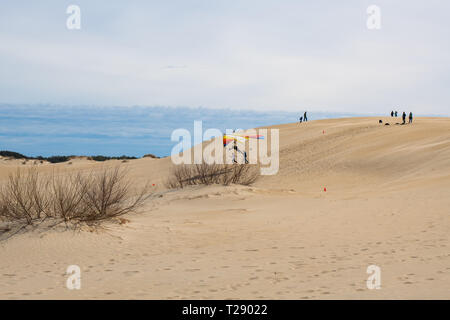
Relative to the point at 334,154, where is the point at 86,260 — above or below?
below

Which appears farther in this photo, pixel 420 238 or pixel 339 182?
pixel 339 182

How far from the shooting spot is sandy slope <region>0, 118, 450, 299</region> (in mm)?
7688

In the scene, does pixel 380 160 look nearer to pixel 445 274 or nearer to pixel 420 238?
pixel 420 238

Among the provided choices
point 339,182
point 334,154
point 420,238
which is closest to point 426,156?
point 339,182

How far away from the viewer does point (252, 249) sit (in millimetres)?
10531

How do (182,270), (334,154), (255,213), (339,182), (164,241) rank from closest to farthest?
(182,270), (164,241), (255,213), (339,182), (334,154)

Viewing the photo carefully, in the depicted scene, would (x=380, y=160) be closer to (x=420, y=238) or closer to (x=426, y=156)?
(x=426, y=156)

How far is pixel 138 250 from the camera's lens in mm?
10609

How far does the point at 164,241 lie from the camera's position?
11.4 metres

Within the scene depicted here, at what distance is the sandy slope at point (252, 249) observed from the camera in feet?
25.2
